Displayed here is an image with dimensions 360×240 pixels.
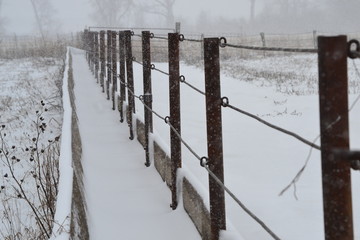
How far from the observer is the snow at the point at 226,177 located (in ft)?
11.7

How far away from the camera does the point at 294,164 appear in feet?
17.0

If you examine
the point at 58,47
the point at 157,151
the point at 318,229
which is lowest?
the point at 318,229

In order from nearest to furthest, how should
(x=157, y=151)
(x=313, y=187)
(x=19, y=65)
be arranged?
(x=313, y=187)
(x=157, y=151)
(x=19, y=65)

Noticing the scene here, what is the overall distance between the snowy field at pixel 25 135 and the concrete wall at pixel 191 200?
41.5 inches

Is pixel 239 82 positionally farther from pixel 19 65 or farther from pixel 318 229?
pixel 19 65

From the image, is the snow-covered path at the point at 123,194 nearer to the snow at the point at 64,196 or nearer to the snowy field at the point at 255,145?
the snowy field at the point at 255,145

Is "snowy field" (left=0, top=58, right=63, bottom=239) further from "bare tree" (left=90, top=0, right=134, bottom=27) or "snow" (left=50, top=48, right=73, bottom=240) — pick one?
"bare tree" (left=90, top=0, right=134, bottom=27)

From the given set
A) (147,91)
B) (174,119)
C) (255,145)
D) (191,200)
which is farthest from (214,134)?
(255,145)

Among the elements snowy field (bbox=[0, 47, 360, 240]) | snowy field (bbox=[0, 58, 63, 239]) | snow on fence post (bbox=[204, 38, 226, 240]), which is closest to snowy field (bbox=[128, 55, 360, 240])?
snowy field (bbox=[0, 47, 360, 240])

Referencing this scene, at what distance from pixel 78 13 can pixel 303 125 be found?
176 m

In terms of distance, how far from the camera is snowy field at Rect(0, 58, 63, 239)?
4.95m

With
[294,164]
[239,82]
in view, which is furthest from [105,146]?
[239,82]

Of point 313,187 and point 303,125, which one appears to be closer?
point 313,187

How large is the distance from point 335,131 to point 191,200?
7.21ft
